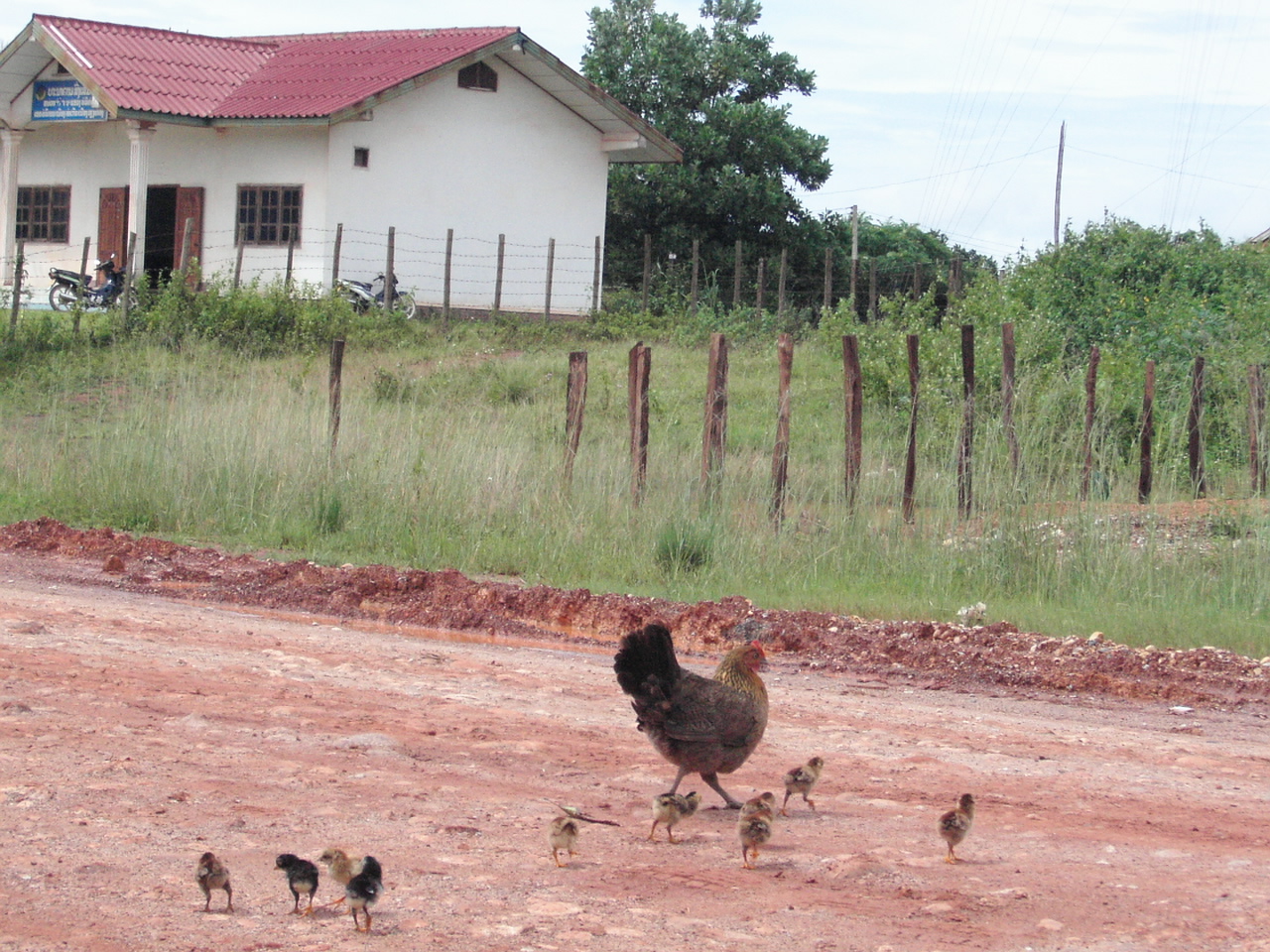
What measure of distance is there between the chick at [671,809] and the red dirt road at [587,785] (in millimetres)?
82

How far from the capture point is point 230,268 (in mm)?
27484

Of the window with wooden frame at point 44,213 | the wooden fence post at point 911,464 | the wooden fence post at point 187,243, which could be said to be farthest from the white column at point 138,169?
the wooden fence post at point 911,464

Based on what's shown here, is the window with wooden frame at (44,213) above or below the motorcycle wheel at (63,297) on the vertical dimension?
above

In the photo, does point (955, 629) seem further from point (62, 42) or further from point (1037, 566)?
point (62, 42)

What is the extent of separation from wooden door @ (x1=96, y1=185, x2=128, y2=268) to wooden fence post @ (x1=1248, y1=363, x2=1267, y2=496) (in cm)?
2354

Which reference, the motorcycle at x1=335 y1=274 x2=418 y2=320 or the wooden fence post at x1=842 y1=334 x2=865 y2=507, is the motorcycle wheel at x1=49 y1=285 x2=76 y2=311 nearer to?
the motorcycle at x1=335 y1=274 x2=418 y2=320

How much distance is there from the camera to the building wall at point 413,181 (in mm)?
27328

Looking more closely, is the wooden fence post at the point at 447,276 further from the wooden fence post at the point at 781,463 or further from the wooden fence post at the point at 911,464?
the wooden fence post at the point at 911,464

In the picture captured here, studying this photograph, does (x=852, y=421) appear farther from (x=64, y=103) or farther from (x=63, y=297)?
(x=64, y=103)

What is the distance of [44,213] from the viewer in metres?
31.0

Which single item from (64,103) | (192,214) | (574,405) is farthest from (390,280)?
(574,405)

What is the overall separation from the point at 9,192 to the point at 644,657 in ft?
97.5

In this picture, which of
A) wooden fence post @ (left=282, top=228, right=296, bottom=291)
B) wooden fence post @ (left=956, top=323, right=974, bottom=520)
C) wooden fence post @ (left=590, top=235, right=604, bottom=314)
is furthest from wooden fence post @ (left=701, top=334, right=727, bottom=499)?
wooden fence post @ (left=590, top=235, right=604, bottom=314)

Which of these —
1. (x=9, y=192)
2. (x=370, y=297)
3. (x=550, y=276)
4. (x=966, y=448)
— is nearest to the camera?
(x=966, y=448)
